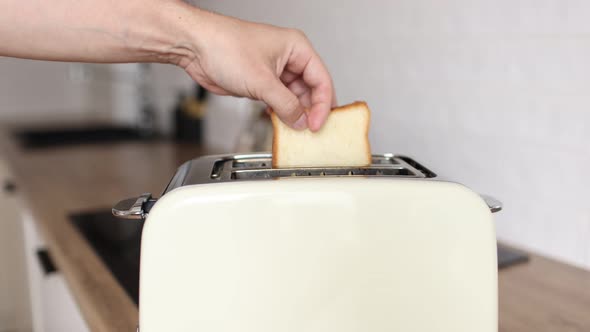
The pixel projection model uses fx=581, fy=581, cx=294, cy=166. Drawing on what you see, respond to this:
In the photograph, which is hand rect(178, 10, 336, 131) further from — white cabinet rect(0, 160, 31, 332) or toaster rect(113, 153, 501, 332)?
white cabinet rect(0, 160, 31, 332)

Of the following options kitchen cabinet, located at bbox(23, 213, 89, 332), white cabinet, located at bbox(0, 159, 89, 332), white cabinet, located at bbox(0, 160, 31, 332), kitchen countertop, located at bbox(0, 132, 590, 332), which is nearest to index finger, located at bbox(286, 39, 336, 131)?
kitchen countertop, located at bbox(0, 132, 590, 332)

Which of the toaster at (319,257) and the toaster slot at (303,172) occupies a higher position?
Result: the toaster slot at (303,172)

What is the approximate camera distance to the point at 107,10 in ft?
1.90

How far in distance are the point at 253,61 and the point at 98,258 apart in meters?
0.53

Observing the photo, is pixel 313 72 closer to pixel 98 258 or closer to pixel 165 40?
pixel 165 40

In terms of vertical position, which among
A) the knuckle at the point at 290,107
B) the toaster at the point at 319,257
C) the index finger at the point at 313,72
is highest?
the index finger at the point at 313,72

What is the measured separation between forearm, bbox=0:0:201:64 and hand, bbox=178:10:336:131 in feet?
0.07

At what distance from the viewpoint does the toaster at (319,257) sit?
49 centimetres

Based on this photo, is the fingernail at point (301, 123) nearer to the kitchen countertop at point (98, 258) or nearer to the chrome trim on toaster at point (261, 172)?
the chrome trim on toaster at point (261, 172)

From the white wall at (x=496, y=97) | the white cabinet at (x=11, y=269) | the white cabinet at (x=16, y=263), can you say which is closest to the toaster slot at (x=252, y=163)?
the white wall at (x=496, y=97)

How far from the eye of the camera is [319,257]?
0.50m

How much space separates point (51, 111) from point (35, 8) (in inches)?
114

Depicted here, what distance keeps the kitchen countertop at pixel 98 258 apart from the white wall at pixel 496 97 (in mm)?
96

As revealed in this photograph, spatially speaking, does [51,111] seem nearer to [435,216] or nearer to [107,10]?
[107,10]
